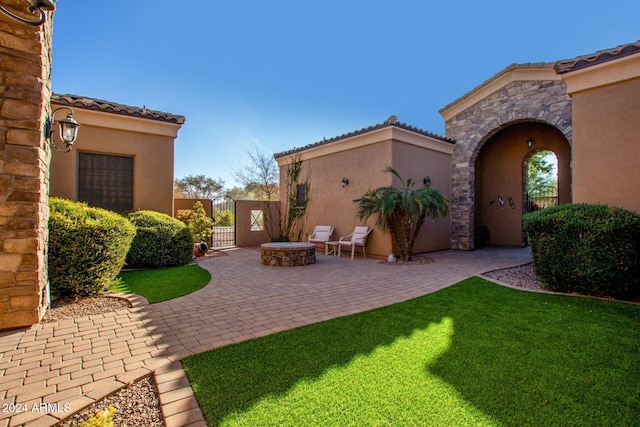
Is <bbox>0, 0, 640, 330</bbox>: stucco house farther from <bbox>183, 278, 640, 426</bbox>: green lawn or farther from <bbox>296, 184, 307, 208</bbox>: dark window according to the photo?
<bbox>183, 278, 640, 426</bbox>: green lawn

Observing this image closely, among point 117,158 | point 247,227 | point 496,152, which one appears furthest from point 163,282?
point 496,152

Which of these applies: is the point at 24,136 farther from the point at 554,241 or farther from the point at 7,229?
the point at 554,241

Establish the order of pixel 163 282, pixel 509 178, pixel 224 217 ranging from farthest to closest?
pixel 224 217, pixel 509 178, pixel 163 282

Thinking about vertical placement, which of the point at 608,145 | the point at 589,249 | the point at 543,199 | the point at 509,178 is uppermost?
the point at 509,178

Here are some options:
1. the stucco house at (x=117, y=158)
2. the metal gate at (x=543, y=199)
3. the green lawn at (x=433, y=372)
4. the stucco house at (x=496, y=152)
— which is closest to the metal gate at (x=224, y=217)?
the stucco house at (x=496, y=152)

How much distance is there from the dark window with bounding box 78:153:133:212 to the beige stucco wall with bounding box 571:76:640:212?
11.4 metres

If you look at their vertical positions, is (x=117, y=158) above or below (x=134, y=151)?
below

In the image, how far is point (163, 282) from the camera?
20.7 ft

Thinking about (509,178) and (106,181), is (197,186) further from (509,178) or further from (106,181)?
(509,178)

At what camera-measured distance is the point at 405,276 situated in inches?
276

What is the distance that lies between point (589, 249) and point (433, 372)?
4.36 metres

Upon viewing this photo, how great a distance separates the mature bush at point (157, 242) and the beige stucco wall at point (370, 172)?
5.38 meters

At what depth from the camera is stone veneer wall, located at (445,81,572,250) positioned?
928 cm

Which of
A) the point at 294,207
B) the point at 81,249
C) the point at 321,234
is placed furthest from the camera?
the point at 294,207
